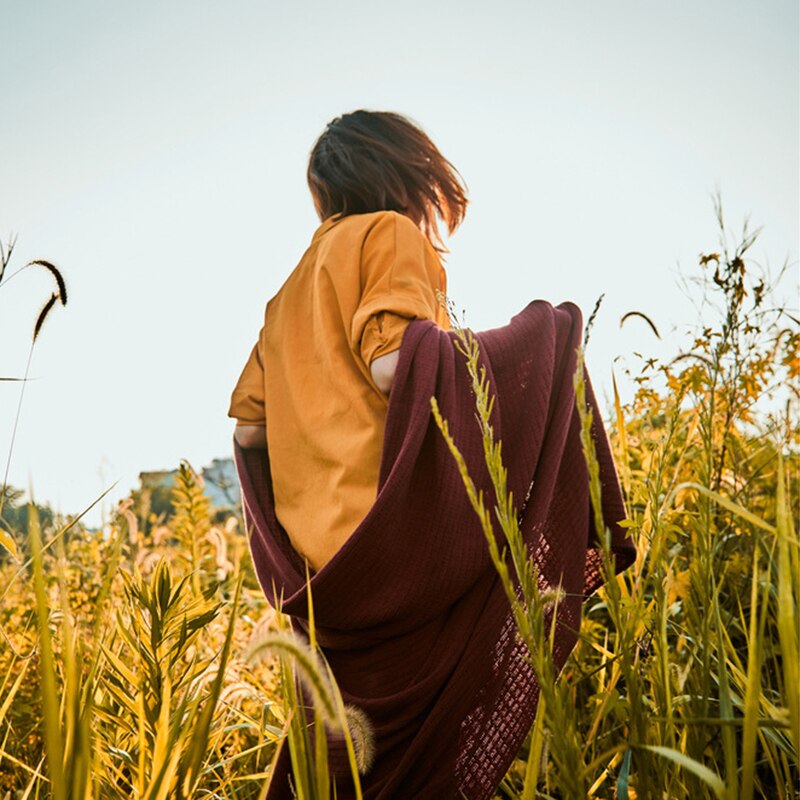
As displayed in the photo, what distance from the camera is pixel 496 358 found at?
1855 millimetres

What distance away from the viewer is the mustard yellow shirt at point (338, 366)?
1911 mm

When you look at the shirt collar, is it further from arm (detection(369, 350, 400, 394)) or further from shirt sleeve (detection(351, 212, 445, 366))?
arm (detection(369, 350, 400, 394))

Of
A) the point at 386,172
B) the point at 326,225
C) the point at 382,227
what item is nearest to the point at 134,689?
the point at 382,227

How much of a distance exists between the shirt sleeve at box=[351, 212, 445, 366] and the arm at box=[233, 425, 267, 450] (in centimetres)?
52

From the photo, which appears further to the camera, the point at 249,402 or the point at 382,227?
the point at 249,402

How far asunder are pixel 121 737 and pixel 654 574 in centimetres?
114

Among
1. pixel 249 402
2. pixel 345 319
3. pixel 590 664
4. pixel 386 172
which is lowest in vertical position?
pixel 590 664

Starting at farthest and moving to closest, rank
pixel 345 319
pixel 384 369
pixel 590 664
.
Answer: pixel 590 664 → pixel 345 319 → pixel 384 369

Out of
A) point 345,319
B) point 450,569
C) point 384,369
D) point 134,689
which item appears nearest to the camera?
point 134,689

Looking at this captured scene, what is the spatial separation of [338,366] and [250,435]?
0.45m

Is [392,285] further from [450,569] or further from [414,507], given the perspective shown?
[450,569]

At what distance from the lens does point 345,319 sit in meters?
2.00

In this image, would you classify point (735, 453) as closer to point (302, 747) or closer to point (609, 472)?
point (609, 472)

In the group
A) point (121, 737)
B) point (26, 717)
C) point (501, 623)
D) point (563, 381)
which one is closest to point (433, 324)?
point (563, 381)
